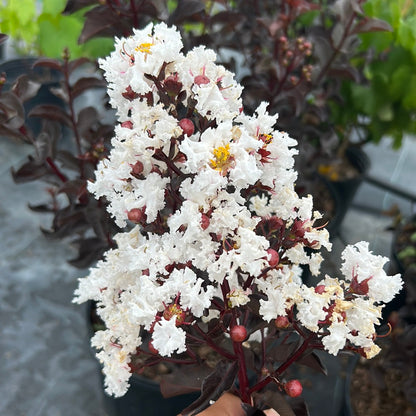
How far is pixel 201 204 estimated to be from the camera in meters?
0.67

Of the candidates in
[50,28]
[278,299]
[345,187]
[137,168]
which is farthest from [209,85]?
[50,28]

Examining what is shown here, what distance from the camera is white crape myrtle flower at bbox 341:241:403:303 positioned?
2.31ft

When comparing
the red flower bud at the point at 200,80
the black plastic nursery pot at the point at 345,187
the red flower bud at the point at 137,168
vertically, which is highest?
the red flower bud at the point at 200,80

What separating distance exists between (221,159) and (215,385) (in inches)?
14.9

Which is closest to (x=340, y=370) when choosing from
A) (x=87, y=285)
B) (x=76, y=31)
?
(x=87, y=285)

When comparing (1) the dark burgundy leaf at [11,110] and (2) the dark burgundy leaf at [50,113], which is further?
(2) the dark burgundy leaf at [50,113]

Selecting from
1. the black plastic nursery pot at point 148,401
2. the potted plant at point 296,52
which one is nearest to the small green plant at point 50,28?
the potted plant at point 296,52

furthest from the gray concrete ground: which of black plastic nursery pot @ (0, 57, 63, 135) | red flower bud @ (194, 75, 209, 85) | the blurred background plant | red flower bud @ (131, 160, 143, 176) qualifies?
red flower bud @ (194, 75, 209, 85)

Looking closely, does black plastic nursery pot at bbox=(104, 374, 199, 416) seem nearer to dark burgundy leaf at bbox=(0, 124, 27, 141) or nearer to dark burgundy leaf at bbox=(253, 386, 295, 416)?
dark burgundy leaf at bbox=(253, 386, 295, 416)

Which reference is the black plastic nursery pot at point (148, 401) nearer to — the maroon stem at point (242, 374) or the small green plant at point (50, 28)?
the maroon stem at point (242, 374)

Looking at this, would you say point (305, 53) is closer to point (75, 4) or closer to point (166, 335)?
point (75, 4)

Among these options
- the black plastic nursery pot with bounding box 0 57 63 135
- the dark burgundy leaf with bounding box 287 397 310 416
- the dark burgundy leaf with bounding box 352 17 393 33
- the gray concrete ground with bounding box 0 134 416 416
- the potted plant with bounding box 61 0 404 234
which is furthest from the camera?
the black plastic nursery pot with bounding box 0 57 63 135

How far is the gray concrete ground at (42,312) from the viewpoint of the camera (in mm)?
1405

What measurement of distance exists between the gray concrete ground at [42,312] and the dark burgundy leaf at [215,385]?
2.28 feet
